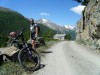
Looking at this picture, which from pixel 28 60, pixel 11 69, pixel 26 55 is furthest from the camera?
pixel 28 60

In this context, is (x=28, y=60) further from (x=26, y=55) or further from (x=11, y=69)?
(x=11, y=69)

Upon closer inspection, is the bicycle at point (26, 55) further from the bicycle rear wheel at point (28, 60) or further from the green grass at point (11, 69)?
the green grass at point (11, 69)

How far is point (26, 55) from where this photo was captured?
1162 centimetres

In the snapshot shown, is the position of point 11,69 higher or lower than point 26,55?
lower

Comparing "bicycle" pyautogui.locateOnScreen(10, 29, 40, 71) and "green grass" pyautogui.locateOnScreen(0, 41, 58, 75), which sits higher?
"bicycle" pyautogui.locateOnScreen(10, 29, 40, 71)

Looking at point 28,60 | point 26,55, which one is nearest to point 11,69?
point 26,55

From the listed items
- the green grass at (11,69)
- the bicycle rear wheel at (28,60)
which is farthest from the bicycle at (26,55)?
the green grass at (11,69)

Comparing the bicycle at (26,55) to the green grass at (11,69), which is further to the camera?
the bicycle at (26,55)

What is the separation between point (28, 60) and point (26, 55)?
0.57m

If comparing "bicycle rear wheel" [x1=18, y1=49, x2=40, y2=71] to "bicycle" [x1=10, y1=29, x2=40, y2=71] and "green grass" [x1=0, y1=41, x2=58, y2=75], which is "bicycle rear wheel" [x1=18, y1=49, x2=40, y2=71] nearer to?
"bicycle" [x1=10, y1=29, x2=40, y2=71]

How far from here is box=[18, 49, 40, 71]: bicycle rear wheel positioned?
36.4 feet

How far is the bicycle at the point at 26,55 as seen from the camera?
439 inches

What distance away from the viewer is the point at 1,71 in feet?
35.2

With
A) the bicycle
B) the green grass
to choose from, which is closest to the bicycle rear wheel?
the bicycle
